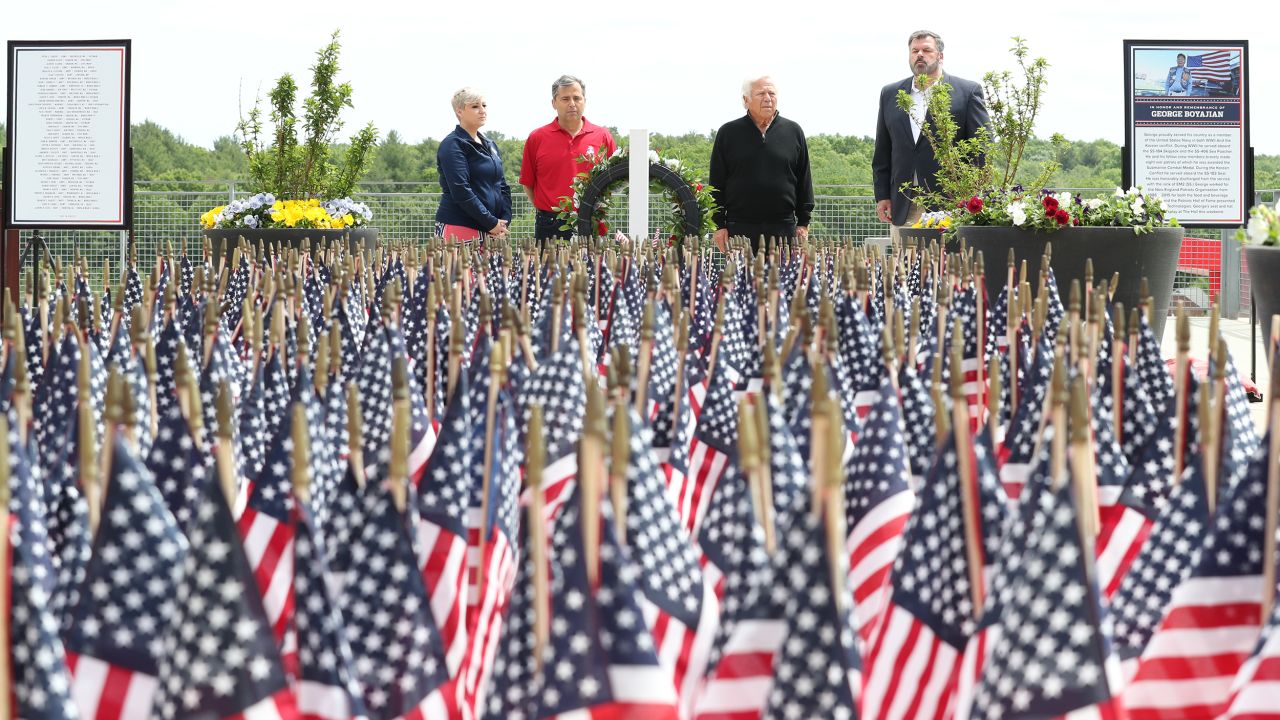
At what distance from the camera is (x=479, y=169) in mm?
9805

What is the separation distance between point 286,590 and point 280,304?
3.65ft

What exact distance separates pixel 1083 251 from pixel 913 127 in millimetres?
2444

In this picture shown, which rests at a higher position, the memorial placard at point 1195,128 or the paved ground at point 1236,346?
the memorial placard at point 1195,128

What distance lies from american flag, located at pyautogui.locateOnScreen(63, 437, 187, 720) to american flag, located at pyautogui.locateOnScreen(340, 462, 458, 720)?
9.0 inches

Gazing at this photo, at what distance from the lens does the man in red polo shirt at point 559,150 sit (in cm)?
964

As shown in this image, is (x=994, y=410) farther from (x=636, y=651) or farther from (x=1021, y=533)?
(x=636, y=651)

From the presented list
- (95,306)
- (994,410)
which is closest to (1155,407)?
(994,410)

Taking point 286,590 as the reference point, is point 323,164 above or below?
above

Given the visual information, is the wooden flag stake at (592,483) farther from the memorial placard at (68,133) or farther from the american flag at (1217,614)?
the memorial placard at (68,133)

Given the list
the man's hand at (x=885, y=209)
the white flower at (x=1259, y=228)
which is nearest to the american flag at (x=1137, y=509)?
the white flower at (x=1259, y=228)

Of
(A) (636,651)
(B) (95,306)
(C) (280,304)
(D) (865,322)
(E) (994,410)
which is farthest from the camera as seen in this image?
(B) (95,306)

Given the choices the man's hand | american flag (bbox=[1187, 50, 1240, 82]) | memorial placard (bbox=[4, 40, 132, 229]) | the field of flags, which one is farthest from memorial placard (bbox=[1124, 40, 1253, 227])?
the field of flags

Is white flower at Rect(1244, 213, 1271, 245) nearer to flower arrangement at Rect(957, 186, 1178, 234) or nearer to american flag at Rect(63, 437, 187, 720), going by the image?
flower arrangement at Rect(957, 186, 1178, 234)

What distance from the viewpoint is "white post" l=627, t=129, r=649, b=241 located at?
311 inches
